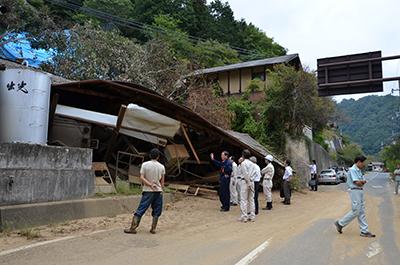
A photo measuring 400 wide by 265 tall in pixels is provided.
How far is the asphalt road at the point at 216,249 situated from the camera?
445cm

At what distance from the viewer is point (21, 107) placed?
6.92m

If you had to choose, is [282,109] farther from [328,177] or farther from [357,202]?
[357,202]

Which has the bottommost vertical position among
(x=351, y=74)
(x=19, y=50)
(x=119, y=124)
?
(x=119, y=124)

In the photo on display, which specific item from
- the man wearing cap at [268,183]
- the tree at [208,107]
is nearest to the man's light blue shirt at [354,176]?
the man wearing cap at [268,183]

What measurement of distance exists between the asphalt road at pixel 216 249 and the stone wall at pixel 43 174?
1592 millimetres

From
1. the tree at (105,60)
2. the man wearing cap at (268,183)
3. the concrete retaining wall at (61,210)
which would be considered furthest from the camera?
the tree at (105,60)

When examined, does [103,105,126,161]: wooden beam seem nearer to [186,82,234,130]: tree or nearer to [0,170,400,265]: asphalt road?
[0,170,400,265]: asphalt road

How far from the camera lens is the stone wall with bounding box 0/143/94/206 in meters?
5.98

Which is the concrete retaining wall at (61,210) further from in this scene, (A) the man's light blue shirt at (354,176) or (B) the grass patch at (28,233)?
(A) the man's light blue shirt at (354,176)

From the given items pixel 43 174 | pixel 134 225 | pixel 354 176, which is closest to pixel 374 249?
pixel 354 176

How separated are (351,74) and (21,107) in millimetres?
13311

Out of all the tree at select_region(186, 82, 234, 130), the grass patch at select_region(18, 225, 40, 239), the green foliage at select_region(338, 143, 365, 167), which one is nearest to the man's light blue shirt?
the grass patch at select_region(18, 225, 40, 239)

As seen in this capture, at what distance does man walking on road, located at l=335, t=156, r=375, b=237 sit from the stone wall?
19.7 ft

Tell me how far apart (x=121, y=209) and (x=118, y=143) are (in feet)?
12.7
